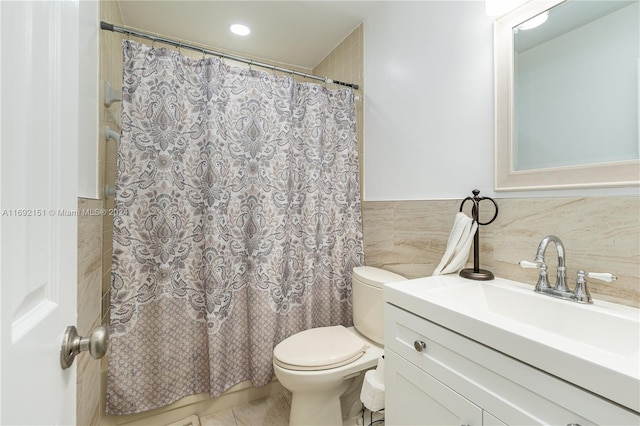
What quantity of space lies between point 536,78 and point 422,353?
1076mm

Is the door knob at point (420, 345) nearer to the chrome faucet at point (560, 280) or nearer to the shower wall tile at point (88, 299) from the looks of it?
the chrome faucet at point (560, 280)

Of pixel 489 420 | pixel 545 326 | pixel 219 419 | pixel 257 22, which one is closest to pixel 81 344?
pixel 489 420

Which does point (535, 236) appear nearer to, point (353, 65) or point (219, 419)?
point (353, 65)

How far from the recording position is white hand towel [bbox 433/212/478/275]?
3.74 ft

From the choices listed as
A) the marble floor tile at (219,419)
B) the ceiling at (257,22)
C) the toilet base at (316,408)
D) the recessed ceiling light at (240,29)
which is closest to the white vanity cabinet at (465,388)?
the toilet base at (316,408)

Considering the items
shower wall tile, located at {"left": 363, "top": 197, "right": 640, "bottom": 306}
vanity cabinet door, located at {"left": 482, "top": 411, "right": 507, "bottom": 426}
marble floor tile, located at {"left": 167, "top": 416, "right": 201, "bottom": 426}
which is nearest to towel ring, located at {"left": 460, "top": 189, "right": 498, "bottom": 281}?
shower wall tile, located at {"left": 363, "top": 197, "right": 640, "bottom": 306}

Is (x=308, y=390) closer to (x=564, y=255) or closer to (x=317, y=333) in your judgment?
(x=317, y=333)

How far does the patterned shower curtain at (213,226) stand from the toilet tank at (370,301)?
283 mm

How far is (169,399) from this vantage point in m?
1.45

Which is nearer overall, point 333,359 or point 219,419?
point 333,359

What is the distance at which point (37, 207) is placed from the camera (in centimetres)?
37

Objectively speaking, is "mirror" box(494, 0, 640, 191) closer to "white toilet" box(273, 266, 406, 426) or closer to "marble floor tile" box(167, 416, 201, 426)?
"white toilet" box(273, 266, 406, 426)

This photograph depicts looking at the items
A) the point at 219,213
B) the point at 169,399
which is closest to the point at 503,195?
the point at 219,213

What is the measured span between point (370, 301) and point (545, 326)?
2.48ft
